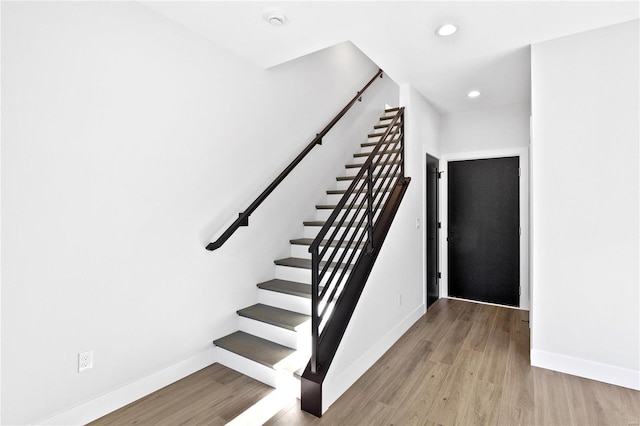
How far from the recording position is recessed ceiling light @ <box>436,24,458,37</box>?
94.5 inches

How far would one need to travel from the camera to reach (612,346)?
2.42 metres

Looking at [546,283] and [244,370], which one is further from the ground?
[546,283]

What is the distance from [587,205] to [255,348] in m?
2.73

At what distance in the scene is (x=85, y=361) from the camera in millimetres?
1978

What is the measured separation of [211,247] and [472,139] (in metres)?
3.68

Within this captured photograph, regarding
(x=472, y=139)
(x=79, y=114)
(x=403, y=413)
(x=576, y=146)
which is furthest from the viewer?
(x=472, y=139)

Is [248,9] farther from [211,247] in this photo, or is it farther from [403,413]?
[403,413]

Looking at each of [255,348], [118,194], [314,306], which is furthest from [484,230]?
[118,194]

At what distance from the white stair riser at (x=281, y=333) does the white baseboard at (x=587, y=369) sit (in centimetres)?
185

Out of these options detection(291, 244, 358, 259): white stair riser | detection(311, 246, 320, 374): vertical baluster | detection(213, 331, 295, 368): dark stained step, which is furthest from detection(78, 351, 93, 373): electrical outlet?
detection(291, 244, 358, 259): white stair riser

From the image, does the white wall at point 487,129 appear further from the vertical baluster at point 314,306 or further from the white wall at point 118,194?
the vertical baluster at point 314,306

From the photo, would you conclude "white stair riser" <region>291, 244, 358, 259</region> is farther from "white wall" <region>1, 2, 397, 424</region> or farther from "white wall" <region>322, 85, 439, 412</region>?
"white wall" <region>322, 85, 439, 412</region>

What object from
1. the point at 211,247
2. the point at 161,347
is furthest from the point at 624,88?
the point at 161,347

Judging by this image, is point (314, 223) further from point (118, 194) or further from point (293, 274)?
point (118, 194)
